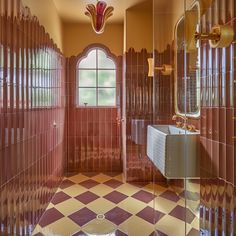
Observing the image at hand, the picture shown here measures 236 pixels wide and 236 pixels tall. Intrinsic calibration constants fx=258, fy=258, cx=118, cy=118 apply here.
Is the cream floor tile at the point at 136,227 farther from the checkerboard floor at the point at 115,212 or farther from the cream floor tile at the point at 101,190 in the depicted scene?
the cream floor tile at the point at 101,190

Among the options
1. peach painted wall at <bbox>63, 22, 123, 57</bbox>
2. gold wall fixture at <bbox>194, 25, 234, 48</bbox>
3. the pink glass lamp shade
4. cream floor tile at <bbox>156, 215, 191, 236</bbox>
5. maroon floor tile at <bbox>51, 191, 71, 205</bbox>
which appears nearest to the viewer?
gold wall fixture at <bbox>194, 25, 234, 48</bbox>

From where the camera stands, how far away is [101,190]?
11.5 feet

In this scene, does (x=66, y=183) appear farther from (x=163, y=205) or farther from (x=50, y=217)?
(x=163, y=205)

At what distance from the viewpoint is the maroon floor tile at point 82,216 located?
2.56 meters

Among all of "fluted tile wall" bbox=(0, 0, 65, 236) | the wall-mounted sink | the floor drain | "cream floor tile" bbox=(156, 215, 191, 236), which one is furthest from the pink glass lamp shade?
"cream floor tile" bbox=(156, 215, 191, 236)

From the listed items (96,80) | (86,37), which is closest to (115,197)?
(96,80)

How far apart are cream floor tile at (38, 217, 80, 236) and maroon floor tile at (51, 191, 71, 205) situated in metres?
0.55

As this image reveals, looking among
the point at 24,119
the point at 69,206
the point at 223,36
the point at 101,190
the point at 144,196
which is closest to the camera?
the point at 223,36

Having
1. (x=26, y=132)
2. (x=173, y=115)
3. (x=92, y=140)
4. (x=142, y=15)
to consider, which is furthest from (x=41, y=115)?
(x=142, y=15)

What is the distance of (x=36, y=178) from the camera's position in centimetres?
244

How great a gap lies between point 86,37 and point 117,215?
3020 millimetres

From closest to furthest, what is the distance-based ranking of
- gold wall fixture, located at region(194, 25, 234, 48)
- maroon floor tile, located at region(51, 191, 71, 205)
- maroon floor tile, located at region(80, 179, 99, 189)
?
gold wall fixture, located at region(194, 25, 234, 48) → maroon floor tile, located at region(51, 191, 71, 205) → maroon floor tile, located at region(80, 179, 99, 189)

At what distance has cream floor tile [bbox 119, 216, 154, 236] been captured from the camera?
7.61 ft

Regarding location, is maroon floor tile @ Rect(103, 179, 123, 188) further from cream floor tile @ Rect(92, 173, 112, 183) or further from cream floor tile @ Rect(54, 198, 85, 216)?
cream floor tile @ Rect(54, 198, 85, 216)
